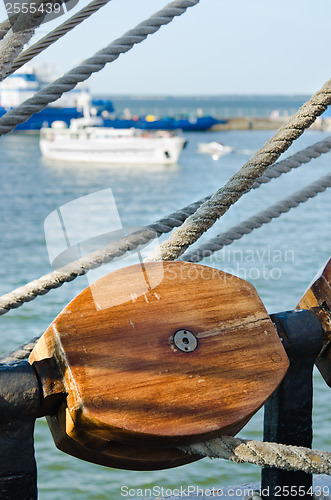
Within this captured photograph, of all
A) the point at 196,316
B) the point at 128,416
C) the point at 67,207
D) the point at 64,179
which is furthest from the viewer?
the point at 64,179

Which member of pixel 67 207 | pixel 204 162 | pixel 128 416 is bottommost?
pixel 204 162

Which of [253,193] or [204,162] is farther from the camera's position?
[204,162]

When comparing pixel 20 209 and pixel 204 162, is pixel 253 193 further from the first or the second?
pixel 204 162

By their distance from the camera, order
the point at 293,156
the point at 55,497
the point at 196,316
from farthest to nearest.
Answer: the point at 55,497 < the point at 293,156 < the point at 196,316

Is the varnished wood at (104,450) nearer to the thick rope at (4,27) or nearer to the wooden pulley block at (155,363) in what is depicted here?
the wooden pulley block at (155,363)

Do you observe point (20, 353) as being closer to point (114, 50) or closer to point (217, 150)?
point (114, 50)

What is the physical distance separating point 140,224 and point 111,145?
56.2ft

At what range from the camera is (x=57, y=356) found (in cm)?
91

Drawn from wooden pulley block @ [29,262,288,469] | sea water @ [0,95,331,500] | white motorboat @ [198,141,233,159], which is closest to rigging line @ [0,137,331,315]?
wooden pulley block @ [29,262,288,469]

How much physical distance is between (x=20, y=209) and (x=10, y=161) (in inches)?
700

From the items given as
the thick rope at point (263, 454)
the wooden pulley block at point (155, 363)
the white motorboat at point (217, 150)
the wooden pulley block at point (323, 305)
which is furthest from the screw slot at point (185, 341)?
the white motorboat at point (217, 150)

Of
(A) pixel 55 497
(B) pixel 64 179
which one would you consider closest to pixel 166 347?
(A) pixel 55 497

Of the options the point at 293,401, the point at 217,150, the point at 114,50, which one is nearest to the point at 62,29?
the point at 114,50

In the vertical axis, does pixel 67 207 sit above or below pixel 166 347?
above
